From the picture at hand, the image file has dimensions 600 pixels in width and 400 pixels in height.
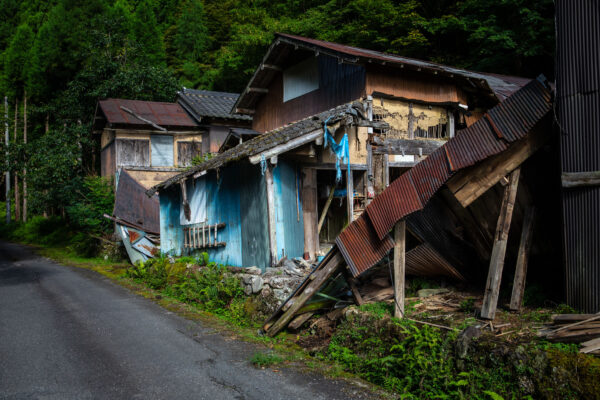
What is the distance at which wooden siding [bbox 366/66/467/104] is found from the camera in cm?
1316

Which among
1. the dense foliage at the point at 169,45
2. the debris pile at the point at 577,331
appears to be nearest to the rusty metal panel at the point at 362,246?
the debris pile at the point at 577,331

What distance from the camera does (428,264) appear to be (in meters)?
7.22

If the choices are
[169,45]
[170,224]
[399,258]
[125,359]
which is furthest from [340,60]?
[169,45]

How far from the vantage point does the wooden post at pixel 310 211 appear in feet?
37.9

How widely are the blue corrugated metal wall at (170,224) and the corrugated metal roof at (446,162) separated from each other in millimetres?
10077

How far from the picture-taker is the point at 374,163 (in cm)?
1321

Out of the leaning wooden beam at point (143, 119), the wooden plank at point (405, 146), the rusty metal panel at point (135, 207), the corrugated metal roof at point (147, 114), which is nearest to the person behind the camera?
the wooden plank at point (405, 146)

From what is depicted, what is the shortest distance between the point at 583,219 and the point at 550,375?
2136mm

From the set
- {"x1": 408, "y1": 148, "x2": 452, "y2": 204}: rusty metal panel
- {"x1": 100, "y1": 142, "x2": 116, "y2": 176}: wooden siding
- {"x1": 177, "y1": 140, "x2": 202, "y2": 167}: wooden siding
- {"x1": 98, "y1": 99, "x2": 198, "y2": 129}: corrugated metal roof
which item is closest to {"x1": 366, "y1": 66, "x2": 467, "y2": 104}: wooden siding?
{"x1": 408, "y1": 148, "x2": 452, "y2": 204}: rusty metal panel

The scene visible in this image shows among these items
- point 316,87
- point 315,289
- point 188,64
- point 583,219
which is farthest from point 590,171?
point 188,64

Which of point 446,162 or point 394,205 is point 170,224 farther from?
point 446,162

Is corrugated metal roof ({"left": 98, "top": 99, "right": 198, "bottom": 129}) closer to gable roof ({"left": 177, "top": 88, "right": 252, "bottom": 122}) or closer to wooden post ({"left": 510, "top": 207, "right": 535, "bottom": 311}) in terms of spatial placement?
gable roof ({"left": 177, "top": 88, "right": 252, "bottom": 122})

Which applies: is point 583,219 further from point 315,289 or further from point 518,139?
point 315,289

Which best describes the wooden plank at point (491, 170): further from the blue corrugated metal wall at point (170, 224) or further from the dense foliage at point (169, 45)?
the dense foliage at point (169, 45)
